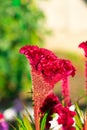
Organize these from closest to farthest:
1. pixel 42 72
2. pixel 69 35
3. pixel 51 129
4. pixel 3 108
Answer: pixel 42 72
pixel 51 129
pixel 3 108
pixel 69 35

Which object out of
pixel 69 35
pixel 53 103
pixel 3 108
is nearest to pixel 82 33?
pixel 69 35

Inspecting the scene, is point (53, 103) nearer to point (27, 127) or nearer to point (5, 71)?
point (27, 127)

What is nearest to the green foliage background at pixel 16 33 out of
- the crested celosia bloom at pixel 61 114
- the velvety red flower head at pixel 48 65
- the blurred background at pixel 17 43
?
the blurred background at pixel 17 43

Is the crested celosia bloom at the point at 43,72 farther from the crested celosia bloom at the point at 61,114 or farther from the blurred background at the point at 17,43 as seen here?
the blurred background at the point at 17,43

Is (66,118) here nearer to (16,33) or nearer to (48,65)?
(48,65)

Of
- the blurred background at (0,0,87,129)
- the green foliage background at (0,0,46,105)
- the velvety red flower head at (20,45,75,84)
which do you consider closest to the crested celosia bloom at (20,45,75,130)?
the velvety red flower head at (20,45,75,84)

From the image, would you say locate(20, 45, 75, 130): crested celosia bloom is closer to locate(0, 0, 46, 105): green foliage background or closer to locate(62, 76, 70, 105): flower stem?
locate(62, 76, 70, 105): flower stem
